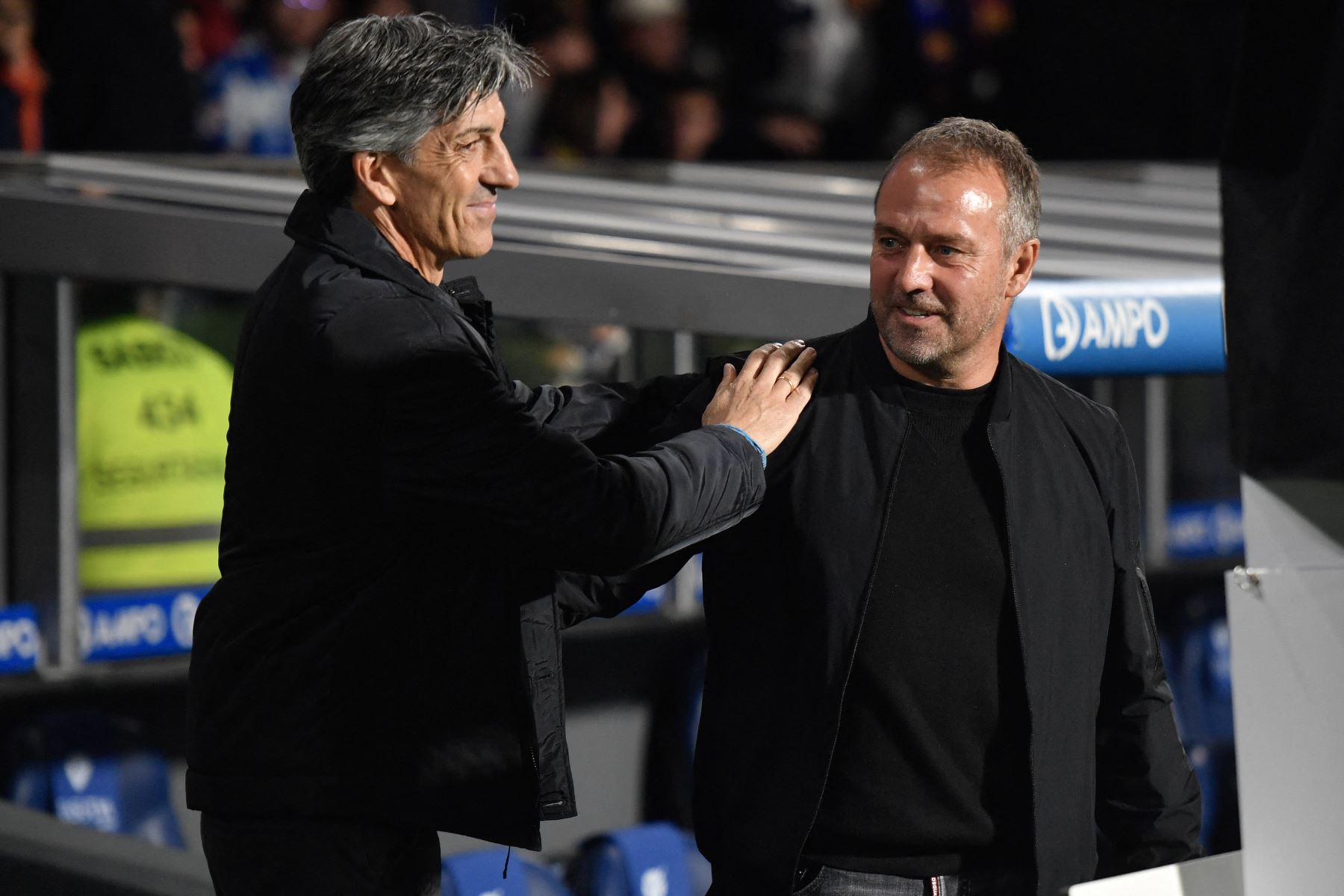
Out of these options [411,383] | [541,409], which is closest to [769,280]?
[541,409]

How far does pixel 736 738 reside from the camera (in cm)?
241

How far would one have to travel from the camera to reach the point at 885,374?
2529 millimetres

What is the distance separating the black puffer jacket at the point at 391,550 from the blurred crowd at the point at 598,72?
13.1 feet

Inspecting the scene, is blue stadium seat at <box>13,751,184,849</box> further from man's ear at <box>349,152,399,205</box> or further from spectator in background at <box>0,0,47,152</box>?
man's ear at <box>349,152,399,205</box>

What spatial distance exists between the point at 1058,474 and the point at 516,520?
0.82 m

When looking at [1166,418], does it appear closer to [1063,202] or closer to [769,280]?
[1063,202]

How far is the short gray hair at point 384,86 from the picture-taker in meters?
2.24

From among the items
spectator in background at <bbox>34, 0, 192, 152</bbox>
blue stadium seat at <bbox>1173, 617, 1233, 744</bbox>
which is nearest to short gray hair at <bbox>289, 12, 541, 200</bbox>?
spectator in background at <bbox>34, 0, 192, 152</bbox>

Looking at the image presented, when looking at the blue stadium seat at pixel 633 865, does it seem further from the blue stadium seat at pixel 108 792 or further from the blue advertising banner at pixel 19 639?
the blue advertising banner at pixel 19 639

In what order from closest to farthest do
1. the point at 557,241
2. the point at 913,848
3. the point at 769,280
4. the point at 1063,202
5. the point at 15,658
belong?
1. the point at 913,848
2. the point at 769,280
3. the point at 557,241
4. the point at 15,658
5. the point at 1063,202

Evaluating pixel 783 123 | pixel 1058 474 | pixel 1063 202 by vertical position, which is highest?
pixel 783 123

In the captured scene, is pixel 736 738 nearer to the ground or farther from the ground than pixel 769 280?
nearer to the ground

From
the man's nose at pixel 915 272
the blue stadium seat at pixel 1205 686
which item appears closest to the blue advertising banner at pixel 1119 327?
the man's nose at pixel 915 272

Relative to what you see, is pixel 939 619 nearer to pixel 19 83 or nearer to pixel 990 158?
pixel 990 158
